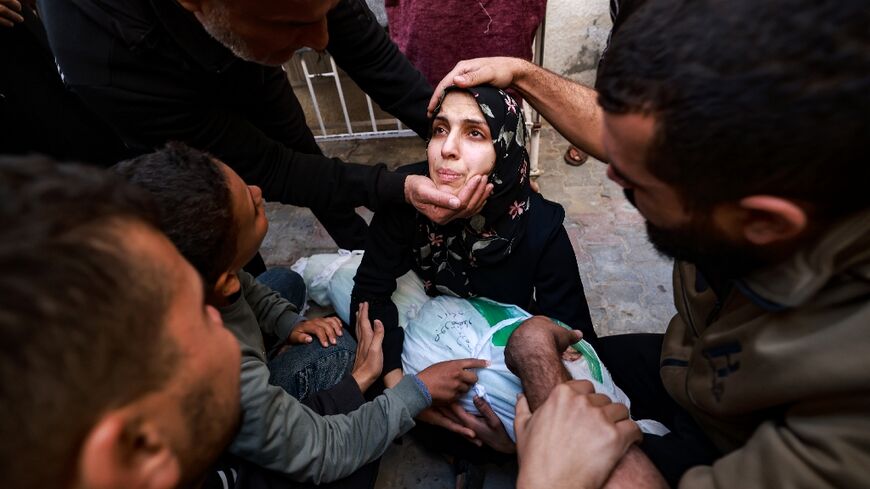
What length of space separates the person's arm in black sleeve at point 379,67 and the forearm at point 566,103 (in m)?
0.50

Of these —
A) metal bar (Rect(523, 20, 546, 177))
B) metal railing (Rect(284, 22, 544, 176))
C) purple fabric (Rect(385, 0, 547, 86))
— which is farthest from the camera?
metal railing (Rect(284, 22, 544, 176))

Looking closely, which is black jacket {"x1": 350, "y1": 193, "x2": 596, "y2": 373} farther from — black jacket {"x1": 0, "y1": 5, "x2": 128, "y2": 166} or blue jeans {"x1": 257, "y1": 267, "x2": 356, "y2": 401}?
black jacket {"x1": 0, "y1": 5, "x2": 128, "y2": 166}

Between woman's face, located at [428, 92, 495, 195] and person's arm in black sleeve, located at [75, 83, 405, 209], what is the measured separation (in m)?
0.22

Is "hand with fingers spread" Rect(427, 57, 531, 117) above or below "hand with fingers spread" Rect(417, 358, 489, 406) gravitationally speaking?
above

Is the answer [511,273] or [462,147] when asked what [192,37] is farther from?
[511,273]

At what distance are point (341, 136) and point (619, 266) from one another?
9.87 ft

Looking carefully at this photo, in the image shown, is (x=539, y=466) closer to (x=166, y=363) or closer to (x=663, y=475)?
(x=663, y=475)

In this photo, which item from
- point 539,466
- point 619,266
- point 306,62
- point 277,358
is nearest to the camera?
point 539,466

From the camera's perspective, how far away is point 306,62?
4.28 m

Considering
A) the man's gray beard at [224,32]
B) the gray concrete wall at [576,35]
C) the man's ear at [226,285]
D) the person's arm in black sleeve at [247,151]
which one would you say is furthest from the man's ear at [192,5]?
the gray concrete wall at [576,35]

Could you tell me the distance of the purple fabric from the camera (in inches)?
108

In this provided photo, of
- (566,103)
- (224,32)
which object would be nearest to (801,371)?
(566,103)

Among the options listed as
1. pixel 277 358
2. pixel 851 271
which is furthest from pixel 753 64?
pixel 277 358

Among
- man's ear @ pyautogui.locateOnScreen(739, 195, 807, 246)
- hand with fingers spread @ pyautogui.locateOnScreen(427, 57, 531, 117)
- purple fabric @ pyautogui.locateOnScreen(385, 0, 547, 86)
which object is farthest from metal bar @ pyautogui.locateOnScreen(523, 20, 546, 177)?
man's ear @ pyautogui.locateOnScreen(739, 195, 807, 246)
